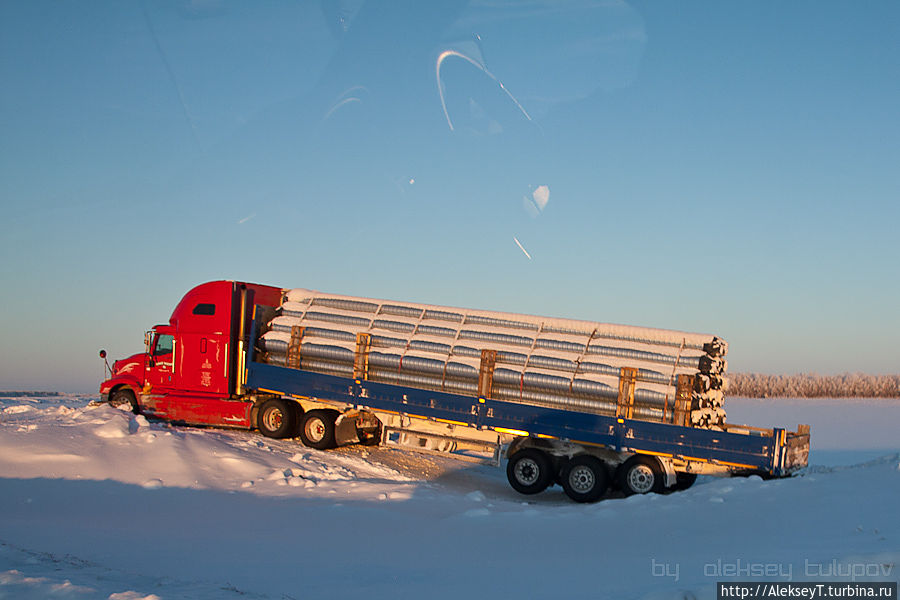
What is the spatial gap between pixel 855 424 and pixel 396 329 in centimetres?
2381

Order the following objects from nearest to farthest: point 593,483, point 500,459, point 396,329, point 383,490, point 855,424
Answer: point 383,490, point 593,483, point 500,459, point 396,329, point 855,424

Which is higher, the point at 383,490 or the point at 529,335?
the point at 529,335

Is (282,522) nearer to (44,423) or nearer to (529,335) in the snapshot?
(529,335)

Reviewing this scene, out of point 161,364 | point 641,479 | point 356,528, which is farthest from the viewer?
point 161,364

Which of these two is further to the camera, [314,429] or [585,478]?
[314,429]

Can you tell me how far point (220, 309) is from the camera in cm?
1830

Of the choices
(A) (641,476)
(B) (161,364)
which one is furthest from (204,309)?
(A) (641,476)

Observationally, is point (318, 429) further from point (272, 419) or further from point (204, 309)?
Result: point (204, 309)

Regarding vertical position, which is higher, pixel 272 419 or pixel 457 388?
Answer: pixel 457 388

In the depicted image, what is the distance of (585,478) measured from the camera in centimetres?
1409

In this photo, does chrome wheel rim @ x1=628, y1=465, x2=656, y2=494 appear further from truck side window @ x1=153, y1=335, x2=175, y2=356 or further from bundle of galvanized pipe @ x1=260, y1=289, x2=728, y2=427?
truck side window @ x1=153, y1=335, x2=175, y2=356

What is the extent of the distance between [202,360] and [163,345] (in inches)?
54.3

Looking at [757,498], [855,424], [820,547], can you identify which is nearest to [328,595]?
[820,547]

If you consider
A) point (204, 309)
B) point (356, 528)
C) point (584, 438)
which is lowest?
point (356, 528)
